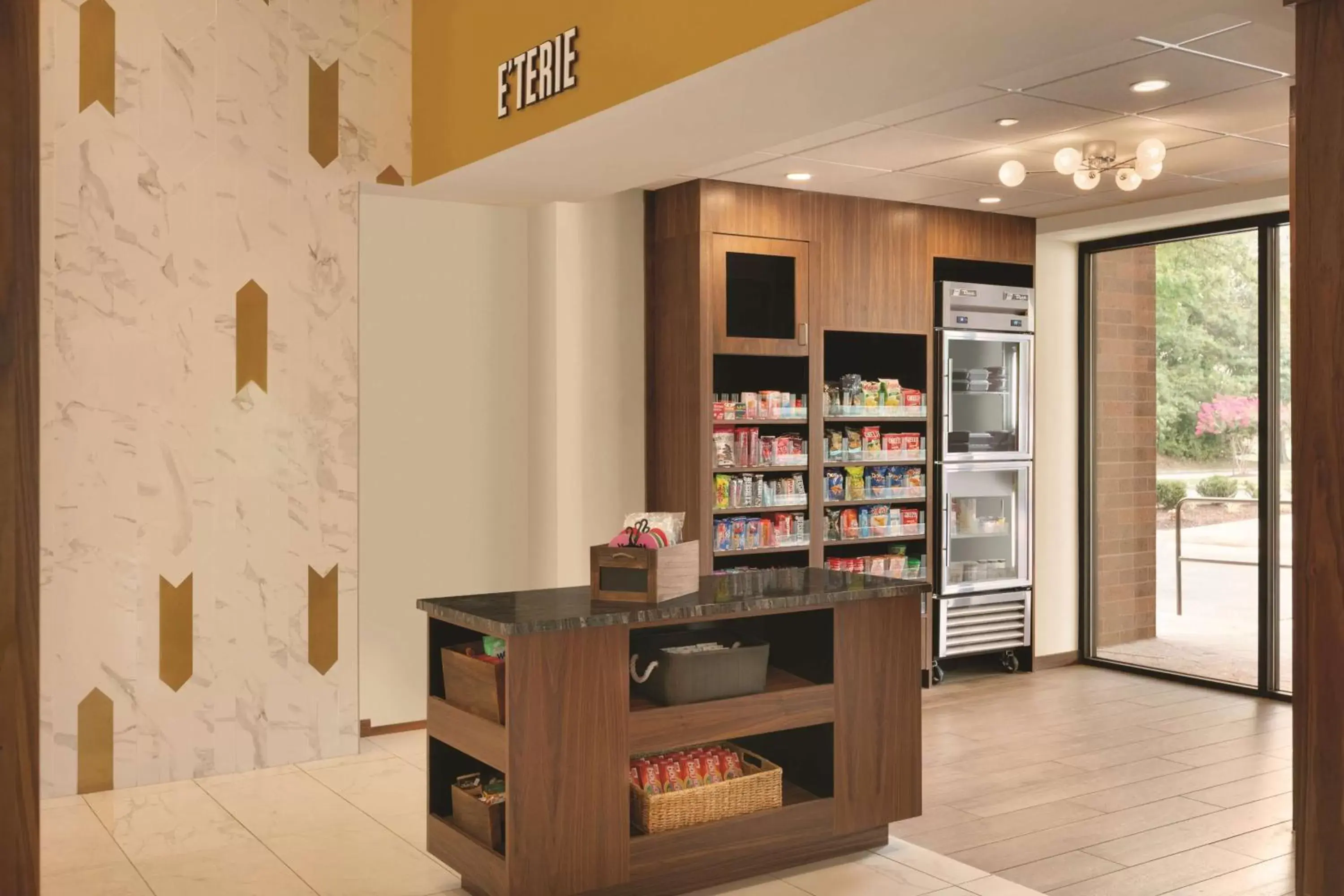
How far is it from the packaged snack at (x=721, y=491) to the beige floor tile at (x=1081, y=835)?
2268 mm

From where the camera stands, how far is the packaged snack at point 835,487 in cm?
637

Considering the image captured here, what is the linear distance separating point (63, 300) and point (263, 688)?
1.76 metres

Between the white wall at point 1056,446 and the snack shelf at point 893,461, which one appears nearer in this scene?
the snack shelf at point 893,461

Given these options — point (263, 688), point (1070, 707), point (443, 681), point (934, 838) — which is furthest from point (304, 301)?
point (1070, 707)

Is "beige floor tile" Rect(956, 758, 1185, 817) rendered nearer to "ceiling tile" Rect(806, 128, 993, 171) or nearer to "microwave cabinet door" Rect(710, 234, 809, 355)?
"microwave cabinet door" Rect(710, 234, 809, 355)

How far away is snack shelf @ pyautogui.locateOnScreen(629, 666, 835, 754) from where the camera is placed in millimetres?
3520

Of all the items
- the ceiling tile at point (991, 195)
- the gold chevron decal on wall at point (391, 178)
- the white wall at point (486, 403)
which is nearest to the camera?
the gold chevron decal on wall at point (391, 178)

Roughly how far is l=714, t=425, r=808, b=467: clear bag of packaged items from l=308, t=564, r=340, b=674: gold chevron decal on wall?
1914 millimetres

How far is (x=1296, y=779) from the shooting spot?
2838 millimetres

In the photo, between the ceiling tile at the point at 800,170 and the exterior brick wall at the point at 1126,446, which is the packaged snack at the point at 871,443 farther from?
the exterior brick wall at the point at 1126,446

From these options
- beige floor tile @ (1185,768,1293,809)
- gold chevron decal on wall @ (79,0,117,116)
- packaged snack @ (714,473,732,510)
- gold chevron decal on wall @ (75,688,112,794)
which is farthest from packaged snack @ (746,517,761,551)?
gold chevron decal on wall @ (79,0,117,116)

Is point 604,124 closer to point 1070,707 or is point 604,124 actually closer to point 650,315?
point 650,315

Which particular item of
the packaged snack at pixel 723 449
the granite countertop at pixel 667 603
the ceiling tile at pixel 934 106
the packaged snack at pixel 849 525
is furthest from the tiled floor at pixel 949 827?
the ceiling tile at pixel 934 106

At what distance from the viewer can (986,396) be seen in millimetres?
6980
